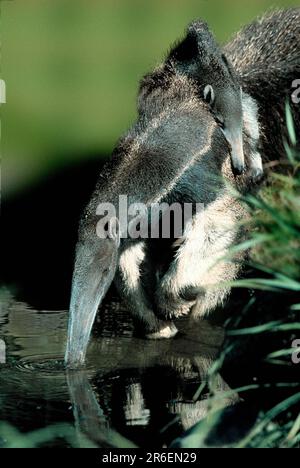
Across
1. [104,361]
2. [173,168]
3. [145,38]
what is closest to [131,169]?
[173,168]

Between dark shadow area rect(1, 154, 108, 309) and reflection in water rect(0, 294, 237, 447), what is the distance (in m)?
0.60

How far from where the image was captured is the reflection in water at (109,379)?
661 cm

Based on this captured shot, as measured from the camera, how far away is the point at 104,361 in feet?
26.1

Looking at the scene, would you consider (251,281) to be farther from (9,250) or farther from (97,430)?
(9,250)

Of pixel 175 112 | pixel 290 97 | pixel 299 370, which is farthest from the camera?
pixel 290 97

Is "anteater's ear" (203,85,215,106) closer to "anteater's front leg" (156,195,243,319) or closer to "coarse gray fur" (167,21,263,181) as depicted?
"coarse gray fur" (167,21,263,181)

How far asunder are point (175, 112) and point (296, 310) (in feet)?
9.36

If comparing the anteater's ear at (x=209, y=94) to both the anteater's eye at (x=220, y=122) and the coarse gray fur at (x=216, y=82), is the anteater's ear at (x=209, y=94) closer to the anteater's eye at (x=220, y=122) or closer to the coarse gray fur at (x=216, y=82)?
the coarse gray fur at (x=216, y=82)

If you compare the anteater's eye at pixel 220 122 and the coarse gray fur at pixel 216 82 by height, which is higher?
the coarse gray fur at pixel 216 82

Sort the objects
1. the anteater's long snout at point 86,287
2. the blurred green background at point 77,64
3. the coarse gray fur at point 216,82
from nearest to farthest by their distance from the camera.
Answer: the anteater's long snout at point 86,287
the coarse gray fur at point 216,82
the blurred green background at point 77,64

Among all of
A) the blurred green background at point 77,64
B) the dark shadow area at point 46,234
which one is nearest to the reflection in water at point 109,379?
the dark shadow area at point 46,234

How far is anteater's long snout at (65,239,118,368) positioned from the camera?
741cm

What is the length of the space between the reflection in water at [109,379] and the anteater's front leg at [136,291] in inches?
4.6

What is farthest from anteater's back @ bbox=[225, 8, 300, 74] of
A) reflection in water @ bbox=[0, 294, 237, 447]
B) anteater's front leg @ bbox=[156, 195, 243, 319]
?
reflection in water @ bbox=[0, 294, 237, 447]
